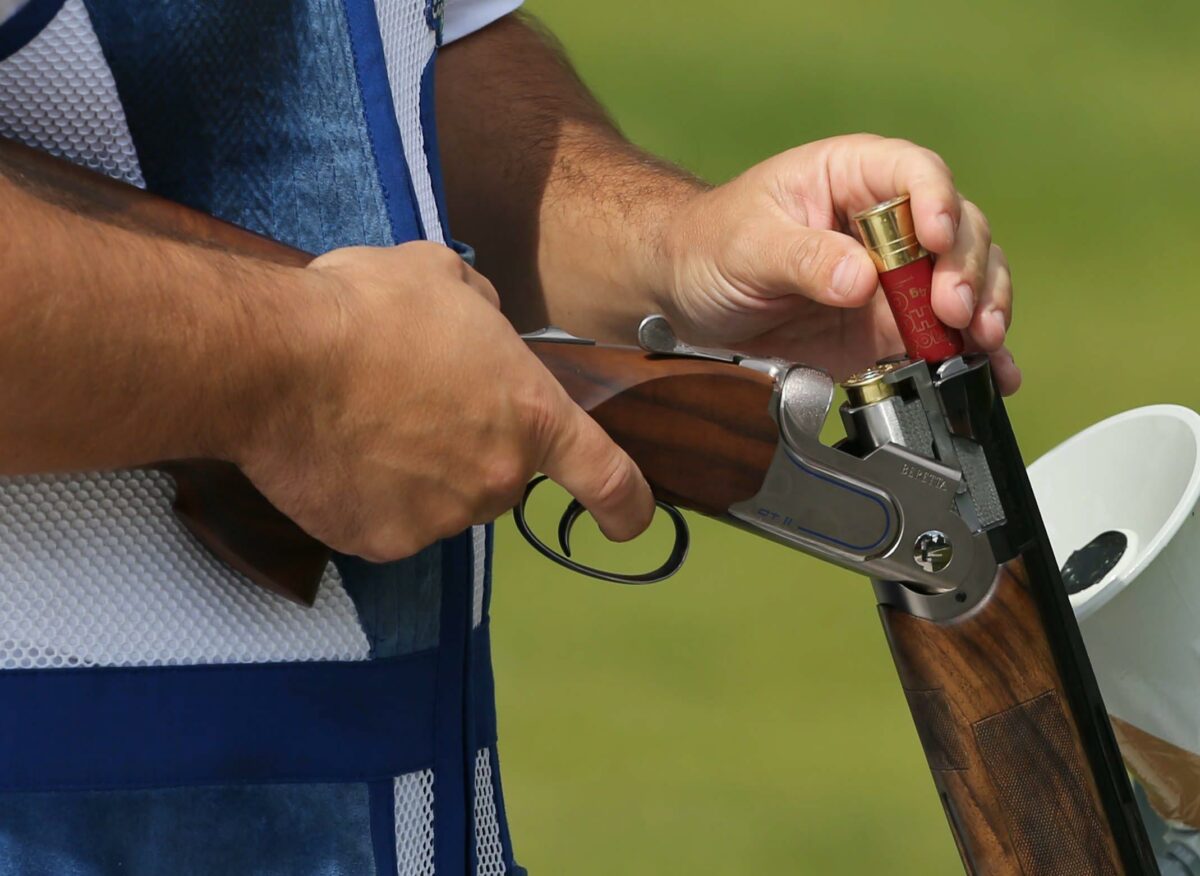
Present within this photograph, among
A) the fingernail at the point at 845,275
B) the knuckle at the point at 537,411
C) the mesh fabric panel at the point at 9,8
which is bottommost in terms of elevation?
the fingernail at the point at 845,275

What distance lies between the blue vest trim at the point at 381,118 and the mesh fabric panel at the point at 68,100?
145 millimetres

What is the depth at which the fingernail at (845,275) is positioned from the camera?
3.69 feet

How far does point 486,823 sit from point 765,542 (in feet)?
6.97

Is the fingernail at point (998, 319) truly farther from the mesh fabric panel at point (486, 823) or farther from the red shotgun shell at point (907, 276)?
the mesh fabric panel at point (486, 823)

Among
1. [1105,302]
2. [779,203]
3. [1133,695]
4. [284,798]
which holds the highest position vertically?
[779,203]

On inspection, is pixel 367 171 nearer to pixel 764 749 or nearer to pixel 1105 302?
pixel 764 749

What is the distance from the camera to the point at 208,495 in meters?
0.86

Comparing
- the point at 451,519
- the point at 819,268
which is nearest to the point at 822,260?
the point at 819,268

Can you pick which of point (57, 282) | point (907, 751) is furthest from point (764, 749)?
point (57, 282)

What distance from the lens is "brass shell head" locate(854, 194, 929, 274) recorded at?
1102 mm

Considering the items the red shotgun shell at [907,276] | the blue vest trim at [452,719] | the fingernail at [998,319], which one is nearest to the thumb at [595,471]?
the blue vest trim at [452,719]

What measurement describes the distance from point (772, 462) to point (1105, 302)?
313cm

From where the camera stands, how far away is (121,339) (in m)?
0.73

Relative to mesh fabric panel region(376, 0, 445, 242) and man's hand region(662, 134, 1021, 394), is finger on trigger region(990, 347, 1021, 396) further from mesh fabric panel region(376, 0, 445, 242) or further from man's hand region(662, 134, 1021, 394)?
mesh fabric panel region(376, 0, 445, 242)
